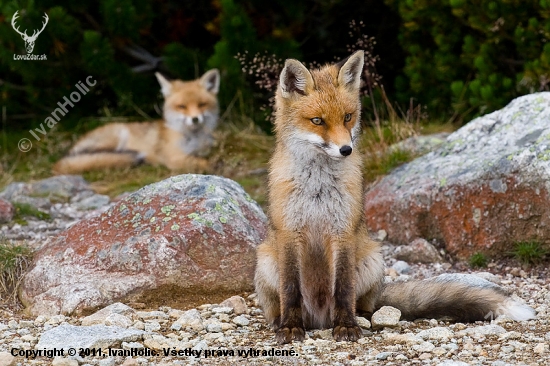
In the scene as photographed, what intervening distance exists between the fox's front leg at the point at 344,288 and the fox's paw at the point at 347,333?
13 millimetres

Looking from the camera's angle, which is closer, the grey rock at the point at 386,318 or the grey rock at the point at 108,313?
the grey rock at the point at 386,318

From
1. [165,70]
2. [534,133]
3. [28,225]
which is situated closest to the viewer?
[534,133]

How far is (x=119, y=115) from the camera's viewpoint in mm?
11734

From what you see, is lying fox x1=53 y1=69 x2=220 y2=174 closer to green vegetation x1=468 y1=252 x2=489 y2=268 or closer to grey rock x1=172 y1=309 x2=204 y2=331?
green vegetation x1=468 y1=252 x2=489 y2=268

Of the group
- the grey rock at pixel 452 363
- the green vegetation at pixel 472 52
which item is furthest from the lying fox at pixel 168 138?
the grey rock at pixel 452 363

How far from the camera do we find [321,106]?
4512 mm

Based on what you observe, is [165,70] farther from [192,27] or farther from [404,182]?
[404,182]

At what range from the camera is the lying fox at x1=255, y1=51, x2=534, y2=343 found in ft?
14.9

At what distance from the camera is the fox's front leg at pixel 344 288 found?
454 cm

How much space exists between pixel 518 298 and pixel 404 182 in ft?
6.63

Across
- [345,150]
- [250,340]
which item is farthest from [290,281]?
[345,150]

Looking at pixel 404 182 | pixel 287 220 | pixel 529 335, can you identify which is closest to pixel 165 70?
pixel 404 182

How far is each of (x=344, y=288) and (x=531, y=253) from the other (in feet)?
6.96
